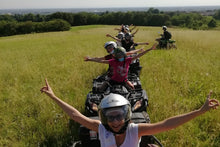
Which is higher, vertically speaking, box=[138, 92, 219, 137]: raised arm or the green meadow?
box=[138, 92, 219, 137]: raised arm

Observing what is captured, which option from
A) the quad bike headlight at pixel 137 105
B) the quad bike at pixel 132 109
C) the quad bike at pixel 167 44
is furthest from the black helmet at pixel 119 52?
the quad bike at pixel 167 44

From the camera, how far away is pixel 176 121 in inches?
84.0

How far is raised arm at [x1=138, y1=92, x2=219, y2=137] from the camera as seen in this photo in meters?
2.04

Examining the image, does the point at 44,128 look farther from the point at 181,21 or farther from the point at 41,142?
the point at 181,21

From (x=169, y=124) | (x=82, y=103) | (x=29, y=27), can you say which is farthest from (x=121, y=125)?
(x=29, y=27)

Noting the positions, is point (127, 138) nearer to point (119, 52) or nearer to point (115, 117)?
point (115, 117)

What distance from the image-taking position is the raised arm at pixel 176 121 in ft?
6.68

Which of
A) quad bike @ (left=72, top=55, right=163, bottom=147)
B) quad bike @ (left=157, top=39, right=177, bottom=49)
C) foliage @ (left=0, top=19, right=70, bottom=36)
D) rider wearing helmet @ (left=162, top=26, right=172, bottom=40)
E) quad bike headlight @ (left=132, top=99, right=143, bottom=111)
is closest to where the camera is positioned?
quad bike @ (left=72, top=55, right=163, bottom=147)

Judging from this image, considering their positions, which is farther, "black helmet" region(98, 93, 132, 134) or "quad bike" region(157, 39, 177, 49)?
"quad bike" region(157, 39, 177, 49)

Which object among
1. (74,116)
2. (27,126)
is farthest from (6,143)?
(74,116)

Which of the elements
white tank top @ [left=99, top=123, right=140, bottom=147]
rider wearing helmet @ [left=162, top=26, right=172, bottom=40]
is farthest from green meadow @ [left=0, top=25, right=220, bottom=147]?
rider wearing helmet @ [left=162, top=26, right=172, bottom=40]

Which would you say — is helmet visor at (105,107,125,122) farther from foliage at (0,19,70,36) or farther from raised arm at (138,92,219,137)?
foliage at (0,19,70,36)

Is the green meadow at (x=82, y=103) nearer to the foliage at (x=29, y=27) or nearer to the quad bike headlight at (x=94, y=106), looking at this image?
the quad bike headlight at (x=94, y=106)

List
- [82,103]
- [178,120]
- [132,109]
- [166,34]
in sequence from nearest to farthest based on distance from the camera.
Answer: [178,120], [132,109], [82,103], [166,34]
